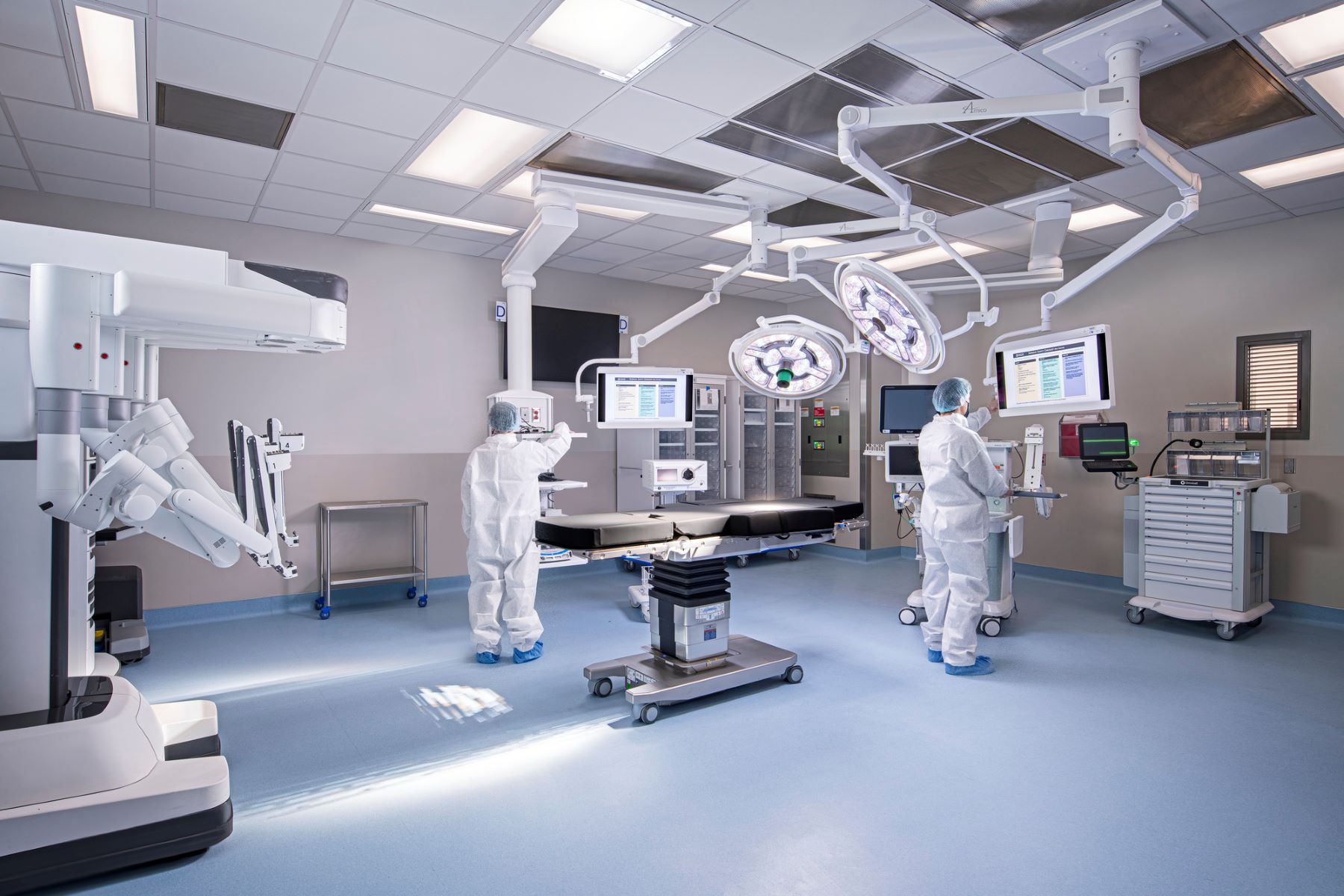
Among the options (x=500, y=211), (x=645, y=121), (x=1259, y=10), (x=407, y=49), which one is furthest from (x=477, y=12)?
(x=1259, y=10)

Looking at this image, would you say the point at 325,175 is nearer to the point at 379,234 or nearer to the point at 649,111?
the point at 379,234

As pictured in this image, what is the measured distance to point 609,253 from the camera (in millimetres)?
6371

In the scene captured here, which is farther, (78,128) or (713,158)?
(713,158)

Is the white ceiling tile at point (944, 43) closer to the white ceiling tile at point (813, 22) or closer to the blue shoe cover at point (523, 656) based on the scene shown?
the white ceiling tile at point (813, 22)

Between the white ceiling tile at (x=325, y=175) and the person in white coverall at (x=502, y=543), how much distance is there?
6.03ft

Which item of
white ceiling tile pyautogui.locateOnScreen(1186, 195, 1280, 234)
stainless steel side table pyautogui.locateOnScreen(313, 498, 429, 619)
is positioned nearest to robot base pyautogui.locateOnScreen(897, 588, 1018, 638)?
white ceiling tile pyautogui.locateOnScreen(1186, 195, 1280, 234)

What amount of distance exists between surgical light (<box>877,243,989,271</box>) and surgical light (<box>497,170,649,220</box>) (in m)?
2.44

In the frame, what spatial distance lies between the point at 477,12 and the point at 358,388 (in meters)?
3.81

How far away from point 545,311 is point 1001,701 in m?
4.96

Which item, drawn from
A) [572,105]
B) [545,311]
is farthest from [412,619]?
[572,105]

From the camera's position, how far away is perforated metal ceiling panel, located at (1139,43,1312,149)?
3.24m

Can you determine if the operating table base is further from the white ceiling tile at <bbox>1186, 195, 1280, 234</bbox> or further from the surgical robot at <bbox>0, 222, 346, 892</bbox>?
the white ceiling tile at <bbox>1186, 195, 1280, 234</bbox>

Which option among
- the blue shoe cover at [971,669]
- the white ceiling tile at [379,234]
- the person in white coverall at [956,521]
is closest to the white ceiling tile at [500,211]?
the white ceiling tile at [379,234]

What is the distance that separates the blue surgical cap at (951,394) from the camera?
14.5 feet
